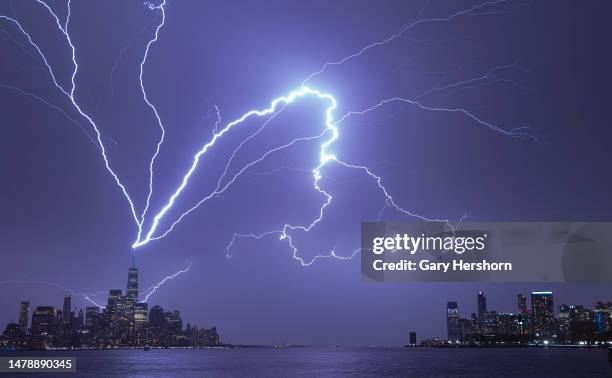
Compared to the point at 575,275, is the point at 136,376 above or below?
below

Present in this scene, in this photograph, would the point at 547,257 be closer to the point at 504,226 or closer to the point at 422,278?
the point at 504,226

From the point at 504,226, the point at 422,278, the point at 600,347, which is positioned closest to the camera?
the point at 422,278

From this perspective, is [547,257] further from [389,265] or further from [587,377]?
[587,377]

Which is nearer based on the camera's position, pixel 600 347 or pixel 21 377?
pixel 21 377

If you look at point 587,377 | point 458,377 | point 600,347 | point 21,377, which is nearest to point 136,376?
point 21,377

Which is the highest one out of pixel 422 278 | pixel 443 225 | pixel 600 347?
pixel 443 225

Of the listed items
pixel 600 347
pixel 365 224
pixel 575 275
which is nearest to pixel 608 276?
pixel 575 275

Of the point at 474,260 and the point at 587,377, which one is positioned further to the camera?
the point at 587,377

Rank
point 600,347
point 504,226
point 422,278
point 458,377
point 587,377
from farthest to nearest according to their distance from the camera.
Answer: point 600,347, point 587,377, point 458,377, point 504,226, point 422,278

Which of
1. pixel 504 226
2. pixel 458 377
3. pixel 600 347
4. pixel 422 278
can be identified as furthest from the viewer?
pixel 600 347
